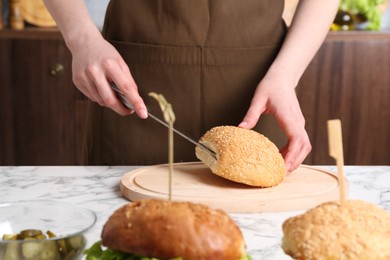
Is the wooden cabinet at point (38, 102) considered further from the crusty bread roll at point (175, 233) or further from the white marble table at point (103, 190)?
the crusty bread roll at point (175, 233)

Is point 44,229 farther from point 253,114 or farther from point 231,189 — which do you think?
point 253,114

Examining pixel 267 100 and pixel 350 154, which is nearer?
pixel 267 100

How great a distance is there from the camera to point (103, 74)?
1407mm

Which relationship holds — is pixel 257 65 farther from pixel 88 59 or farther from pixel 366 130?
pixel 366 130

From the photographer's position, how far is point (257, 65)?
5.67 feet

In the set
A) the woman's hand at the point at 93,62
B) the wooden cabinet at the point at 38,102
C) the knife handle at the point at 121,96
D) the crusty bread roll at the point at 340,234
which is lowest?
the wooden cabinet at the point at 38,102

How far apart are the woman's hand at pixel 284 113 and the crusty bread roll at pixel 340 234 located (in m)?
0.59

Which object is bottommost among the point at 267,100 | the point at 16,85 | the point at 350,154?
the point at 350,154

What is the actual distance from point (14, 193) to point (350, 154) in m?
2.06

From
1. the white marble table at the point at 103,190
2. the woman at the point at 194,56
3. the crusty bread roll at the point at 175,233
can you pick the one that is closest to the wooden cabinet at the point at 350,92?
the woman at the point at 194,56

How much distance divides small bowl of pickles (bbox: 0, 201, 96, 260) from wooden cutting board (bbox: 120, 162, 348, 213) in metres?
0.34

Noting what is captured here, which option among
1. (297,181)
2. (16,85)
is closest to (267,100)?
(297,181)

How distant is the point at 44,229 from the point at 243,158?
0.52m

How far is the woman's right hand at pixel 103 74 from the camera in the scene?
1372 mm
